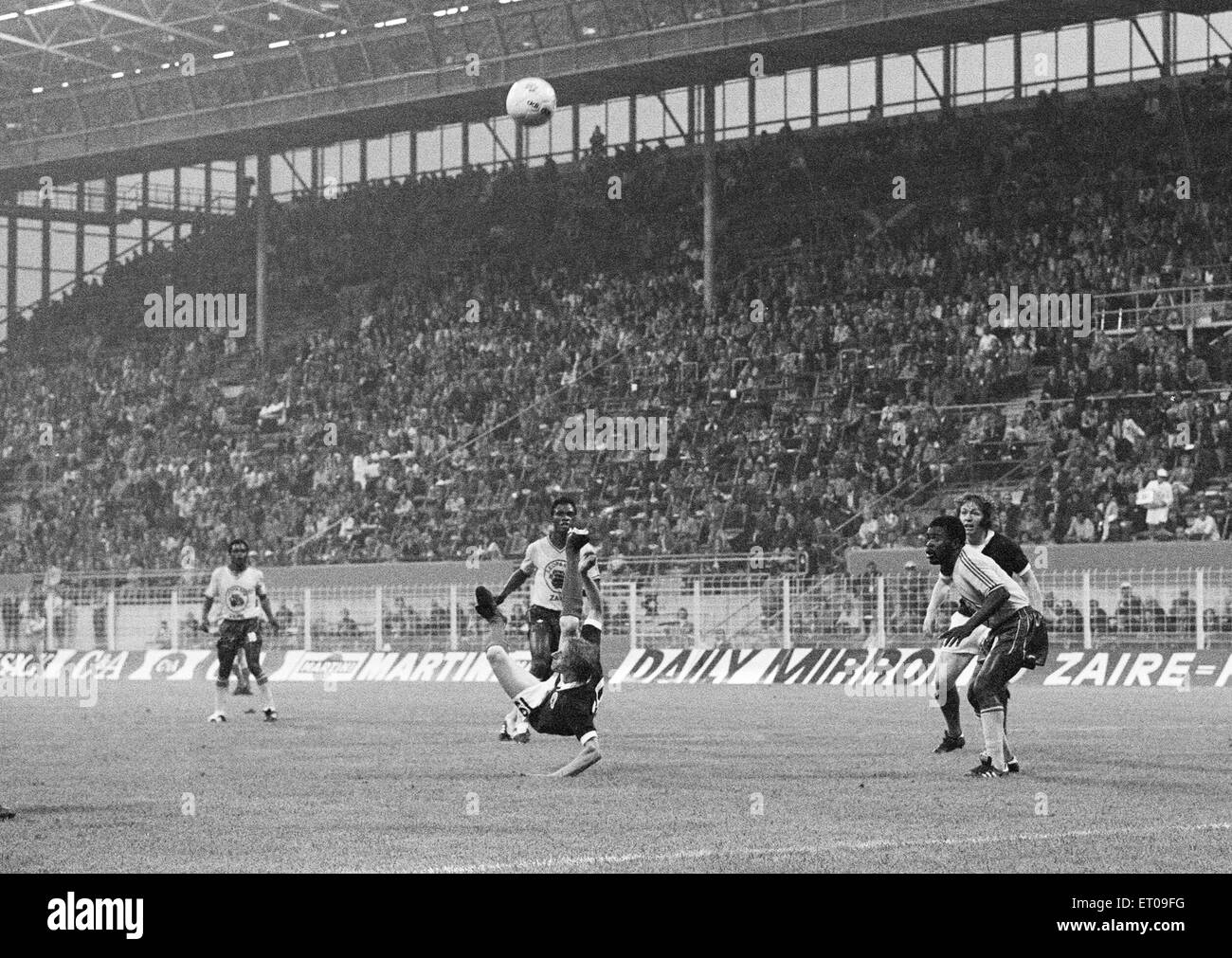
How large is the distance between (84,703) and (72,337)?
35539 mm

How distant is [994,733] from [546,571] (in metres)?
5.62

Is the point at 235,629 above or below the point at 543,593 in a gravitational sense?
below

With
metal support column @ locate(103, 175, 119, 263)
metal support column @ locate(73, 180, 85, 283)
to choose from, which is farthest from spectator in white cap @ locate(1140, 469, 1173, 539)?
metal support column @ locate(73, 180, 85, 283)

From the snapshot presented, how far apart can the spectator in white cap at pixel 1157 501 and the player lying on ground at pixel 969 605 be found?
16.7 metres

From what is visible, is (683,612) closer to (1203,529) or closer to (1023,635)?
(1203,529)

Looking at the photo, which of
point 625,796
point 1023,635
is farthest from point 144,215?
point 625,796

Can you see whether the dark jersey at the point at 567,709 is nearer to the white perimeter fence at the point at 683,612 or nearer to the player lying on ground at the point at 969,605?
the player lying on ground at the point at 969,605

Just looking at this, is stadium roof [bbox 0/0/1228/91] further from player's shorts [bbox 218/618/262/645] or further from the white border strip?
the white border strip

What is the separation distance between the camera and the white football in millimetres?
35438

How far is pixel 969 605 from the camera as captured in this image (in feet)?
52.8

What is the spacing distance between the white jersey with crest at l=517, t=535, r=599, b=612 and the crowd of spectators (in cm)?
1620

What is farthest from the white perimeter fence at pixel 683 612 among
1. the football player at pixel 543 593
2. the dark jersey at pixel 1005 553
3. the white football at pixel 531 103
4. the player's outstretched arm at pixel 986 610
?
the player's outstretched arm at pixel 986 610
